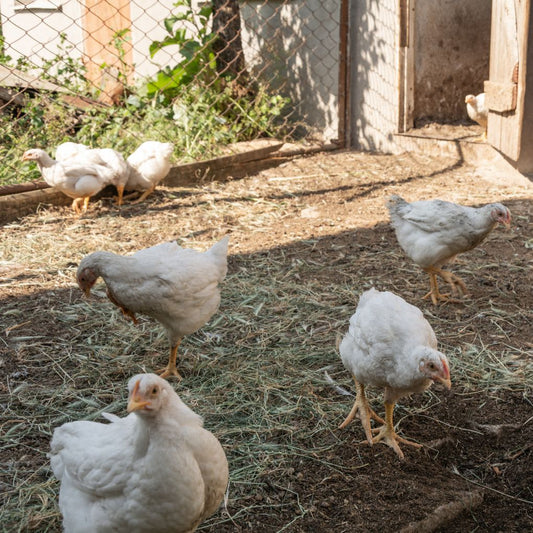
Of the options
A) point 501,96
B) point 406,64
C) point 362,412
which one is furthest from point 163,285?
point 406,64

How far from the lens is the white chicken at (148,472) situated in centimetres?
206

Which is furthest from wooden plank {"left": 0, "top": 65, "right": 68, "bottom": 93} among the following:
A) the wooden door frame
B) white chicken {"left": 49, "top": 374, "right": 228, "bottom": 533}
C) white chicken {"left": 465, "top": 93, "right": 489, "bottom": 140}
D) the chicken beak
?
the chicken beak

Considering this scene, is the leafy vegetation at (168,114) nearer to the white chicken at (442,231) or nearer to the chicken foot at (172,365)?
the white chicken at (442,231)

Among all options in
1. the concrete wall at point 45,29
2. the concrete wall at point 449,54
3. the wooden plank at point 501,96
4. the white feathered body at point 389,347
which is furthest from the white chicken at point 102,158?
the concrete wall at point 45,29

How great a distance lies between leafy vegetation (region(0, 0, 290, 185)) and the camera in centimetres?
752

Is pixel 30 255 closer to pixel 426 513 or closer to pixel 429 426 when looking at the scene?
pixel 429 426

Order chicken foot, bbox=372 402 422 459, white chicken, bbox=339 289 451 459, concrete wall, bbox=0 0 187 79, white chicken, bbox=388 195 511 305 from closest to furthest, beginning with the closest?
white chicken, bbox=339 289 451 459 → chicken foot, bbox=372 402 422 459 → white chicken, bbox=388 195 511 305 → concrete wall, bbox=0 0 187 79

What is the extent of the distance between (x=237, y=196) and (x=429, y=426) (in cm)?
406

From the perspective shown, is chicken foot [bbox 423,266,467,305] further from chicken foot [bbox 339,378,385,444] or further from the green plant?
the green plant

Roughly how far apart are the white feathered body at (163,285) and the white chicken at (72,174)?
2.77 metres

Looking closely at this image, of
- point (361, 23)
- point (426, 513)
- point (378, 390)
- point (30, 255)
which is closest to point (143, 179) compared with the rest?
point (30, 255)

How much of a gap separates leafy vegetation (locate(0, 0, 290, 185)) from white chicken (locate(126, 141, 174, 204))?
776mm

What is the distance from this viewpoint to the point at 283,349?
3.97 meters

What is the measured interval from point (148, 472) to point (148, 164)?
4896 millimetres
